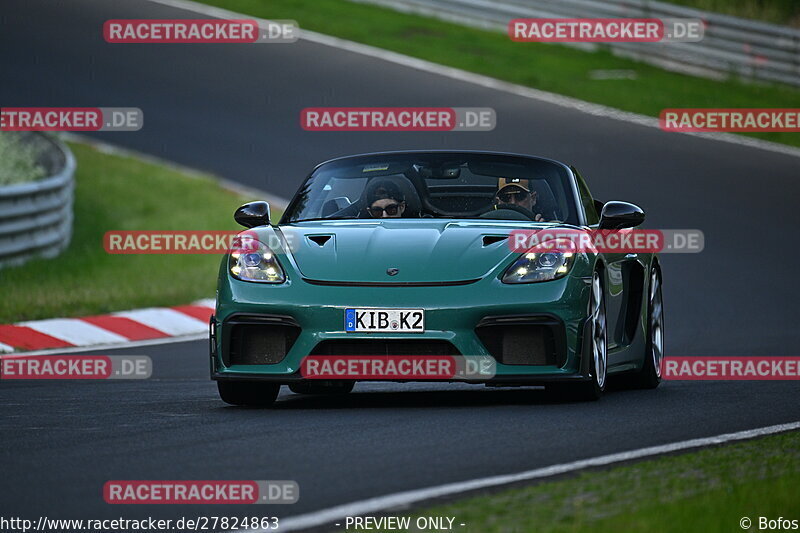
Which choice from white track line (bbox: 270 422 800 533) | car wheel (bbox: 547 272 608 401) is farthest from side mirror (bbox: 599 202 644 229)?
white track line (bbox: 270 422 800 533)

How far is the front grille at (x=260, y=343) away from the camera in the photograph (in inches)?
326

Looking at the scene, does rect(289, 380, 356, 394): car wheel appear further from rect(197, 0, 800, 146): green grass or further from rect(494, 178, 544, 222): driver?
rect(197, 0, 800, 146): green grass

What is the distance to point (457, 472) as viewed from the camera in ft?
20.1

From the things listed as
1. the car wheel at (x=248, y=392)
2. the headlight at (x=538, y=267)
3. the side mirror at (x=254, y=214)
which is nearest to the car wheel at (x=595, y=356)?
the headlight at (x=538, y=267)

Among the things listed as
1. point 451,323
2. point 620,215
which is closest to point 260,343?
point 451,323

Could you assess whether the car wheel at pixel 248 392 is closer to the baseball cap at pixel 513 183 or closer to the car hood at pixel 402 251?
the car hood at pixel 402 251

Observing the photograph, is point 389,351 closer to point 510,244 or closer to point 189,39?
point 510,244

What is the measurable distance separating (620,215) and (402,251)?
4.68 feet

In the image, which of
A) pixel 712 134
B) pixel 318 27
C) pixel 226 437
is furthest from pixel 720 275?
pixel 318 27

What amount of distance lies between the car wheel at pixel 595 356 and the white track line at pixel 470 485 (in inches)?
50.3

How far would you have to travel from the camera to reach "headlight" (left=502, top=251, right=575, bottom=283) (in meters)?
8.27

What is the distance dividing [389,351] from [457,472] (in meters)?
2.01

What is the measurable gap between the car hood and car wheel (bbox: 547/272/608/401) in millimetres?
497

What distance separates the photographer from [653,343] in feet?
33.3
